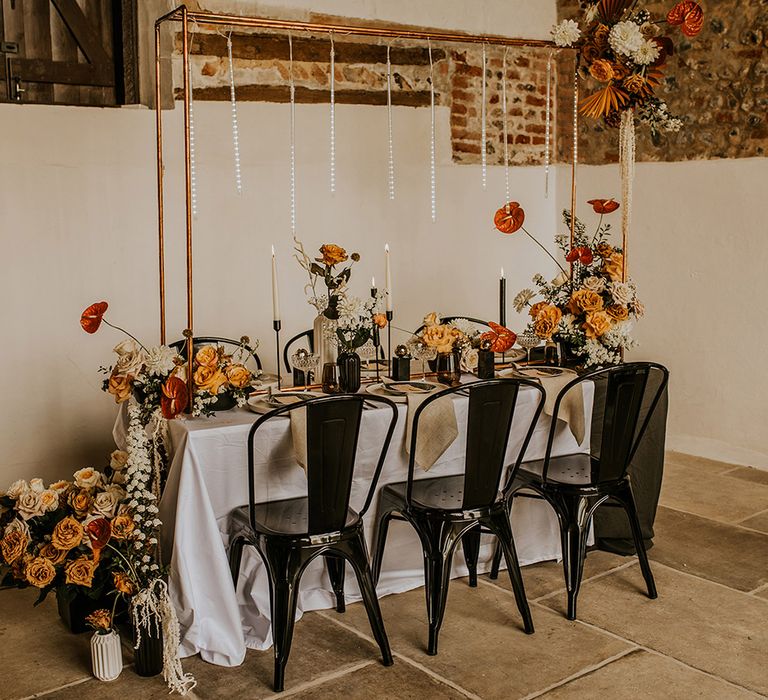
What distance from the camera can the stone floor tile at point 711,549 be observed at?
12.0 ft

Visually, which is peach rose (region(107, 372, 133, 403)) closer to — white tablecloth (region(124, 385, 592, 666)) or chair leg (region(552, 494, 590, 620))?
white tablecloth (region(124, 385, 592, 666))

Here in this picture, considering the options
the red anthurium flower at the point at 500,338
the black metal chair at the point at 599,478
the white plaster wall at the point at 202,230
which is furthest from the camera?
the white plaster wall at the point at 202,230

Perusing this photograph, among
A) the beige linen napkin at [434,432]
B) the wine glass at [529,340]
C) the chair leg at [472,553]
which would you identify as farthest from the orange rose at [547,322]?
the chair leg at [472,553]

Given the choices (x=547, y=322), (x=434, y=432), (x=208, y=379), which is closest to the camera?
(x=208, y=379)

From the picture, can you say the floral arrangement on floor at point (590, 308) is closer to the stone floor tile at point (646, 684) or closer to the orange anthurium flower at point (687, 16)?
the orange anthurium flower at point (687, 16)

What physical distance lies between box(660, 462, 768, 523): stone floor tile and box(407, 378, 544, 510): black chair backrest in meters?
1.72

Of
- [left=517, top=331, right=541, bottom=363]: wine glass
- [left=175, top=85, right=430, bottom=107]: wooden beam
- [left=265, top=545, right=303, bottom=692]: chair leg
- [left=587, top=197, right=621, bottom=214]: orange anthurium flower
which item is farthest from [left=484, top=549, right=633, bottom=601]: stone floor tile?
[left=175, top=85, right=430, bottom=107]: wooden beam

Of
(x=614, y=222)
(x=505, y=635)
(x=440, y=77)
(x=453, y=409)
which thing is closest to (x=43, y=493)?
(x=453, y=409)

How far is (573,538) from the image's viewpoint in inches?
131

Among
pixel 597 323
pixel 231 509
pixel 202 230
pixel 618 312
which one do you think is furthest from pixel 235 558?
pixel 202 230

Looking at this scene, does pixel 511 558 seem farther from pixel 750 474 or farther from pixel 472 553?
pixel 750 474

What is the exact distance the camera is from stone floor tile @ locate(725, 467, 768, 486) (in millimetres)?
4895

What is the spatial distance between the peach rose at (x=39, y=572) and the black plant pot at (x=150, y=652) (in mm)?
303

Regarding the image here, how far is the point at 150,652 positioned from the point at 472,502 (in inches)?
43.2
